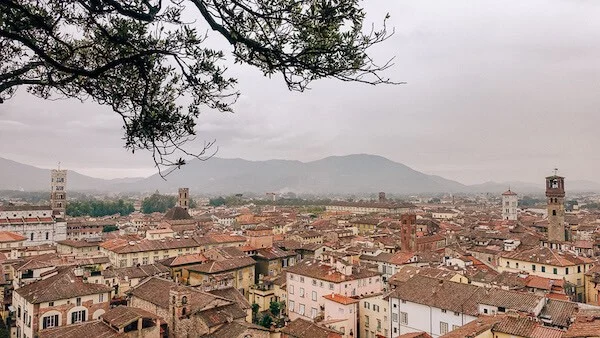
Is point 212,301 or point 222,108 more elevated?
point 222,108

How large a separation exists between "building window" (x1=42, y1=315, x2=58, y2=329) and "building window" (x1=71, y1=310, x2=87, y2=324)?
96 centimetres

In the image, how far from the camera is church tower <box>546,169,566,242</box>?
183 feet

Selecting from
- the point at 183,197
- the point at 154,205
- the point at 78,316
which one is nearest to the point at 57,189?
the point at 183,197

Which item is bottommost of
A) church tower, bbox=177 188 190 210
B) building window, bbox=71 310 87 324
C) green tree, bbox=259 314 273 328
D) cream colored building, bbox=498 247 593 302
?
green tree, bbox=259 314 273 328

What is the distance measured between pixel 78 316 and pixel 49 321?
69.5 inches

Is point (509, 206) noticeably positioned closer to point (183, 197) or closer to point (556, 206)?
point (556, 206)

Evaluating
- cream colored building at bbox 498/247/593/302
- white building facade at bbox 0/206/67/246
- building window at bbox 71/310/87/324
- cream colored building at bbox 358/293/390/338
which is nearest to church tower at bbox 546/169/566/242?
cream colored building at bbox 498/247/593/302

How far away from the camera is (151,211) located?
138 metres

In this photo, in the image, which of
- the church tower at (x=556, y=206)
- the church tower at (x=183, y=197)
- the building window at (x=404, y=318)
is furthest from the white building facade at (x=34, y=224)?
the church tower at (x=556, y=206)

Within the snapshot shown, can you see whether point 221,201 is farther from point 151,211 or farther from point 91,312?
point 91,312

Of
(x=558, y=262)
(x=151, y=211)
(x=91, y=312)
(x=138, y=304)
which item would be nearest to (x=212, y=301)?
(x=138, y=304)

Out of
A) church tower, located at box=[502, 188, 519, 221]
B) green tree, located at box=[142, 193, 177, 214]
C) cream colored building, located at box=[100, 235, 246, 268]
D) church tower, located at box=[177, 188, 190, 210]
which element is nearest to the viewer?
cream colored building, located at box=[100, 235, 246, 268]

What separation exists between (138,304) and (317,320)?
1217cm

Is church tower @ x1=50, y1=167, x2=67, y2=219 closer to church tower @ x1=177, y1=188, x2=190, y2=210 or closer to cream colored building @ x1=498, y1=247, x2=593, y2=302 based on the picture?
church tower @ x1=177, y1=188, x2=190, y2=210
